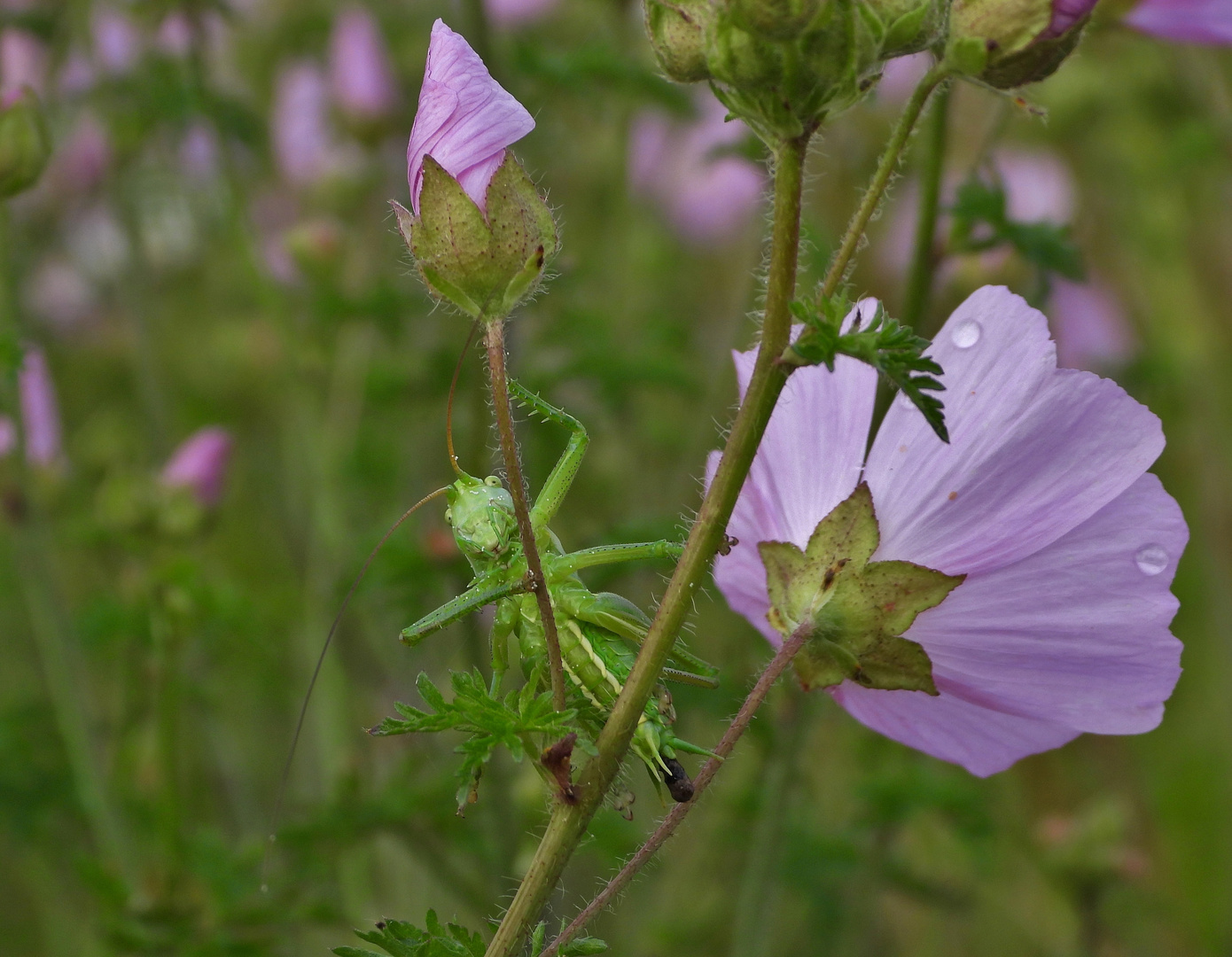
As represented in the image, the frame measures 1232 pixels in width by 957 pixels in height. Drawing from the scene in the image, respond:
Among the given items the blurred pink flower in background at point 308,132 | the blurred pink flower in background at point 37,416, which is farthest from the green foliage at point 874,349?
the blurred pink flower in background at point 308,132

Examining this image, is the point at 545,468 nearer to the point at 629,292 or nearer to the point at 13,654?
the point at 629,292

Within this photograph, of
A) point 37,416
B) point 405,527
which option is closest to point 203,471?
point 37,416

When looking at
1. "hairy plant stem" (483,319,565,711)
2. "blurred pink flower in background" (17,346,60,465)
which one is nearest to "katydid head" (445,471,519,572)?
"hairy plant stem" (483,319,565,711)

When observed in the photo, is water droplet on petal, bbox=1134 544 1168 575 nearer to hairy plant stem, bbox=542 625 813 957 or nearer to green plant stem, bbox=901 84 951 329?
hairy plant stem, bbox=542 625 813 957

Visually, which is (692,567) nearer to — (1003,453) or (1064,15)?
(1003,453)

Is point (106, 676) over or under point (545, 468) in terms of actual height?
under

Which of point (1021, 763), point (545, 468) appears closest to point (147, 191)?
point (545, 468)

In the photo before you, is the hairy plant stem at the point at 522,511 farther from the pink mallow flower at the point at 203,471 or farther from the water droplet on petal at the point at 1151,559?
the pink mallow flower at the point at 203,471
